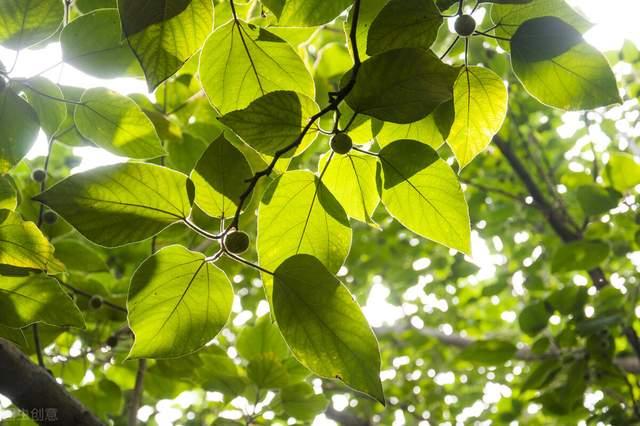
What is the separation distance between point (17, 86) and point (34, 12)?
0.44ft

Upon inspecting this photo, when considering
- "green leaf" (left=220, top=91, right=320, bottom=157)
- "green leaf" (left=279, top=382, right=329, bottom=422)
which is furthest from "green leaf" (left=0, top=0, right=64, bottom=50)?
"green leaf" (left=279, top=382, right=329, bottom=422)

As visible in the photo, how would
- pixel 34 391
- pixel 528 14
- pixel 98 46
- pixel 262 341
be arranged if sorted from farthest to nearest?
pixel 262 341, pixel 34 391, pixel 98 46, pixel 528 14

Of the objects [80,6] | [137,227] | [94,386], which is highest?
[80,6]

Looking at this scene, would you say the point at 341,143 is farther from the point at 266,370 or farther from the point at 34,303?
the point at 266,370

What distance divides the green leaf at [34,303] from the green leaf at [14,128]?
0.63 ft

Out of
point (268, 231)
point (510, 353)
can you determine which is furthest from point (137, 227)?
point (510, 353)

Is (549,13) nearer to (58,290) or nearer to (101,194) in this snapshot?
(101,194)

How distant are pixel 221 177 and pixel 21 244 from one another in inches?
12.4

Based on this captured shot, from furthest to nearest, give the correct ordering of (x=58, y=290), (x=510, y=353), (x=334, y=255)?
1. (x=510, y=353)
2. (x=58, y=290)
3. (x=334, y=255)

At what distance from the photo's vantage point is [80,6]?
0.95 meters

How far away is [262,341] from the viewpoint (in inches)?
59.5

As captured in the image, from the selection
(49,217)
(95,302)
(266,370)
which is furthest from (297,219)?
(49,217)

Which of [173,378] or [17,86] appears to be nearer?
[17,86]

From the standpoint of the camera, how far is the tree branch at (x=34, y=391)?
972 millimetres
